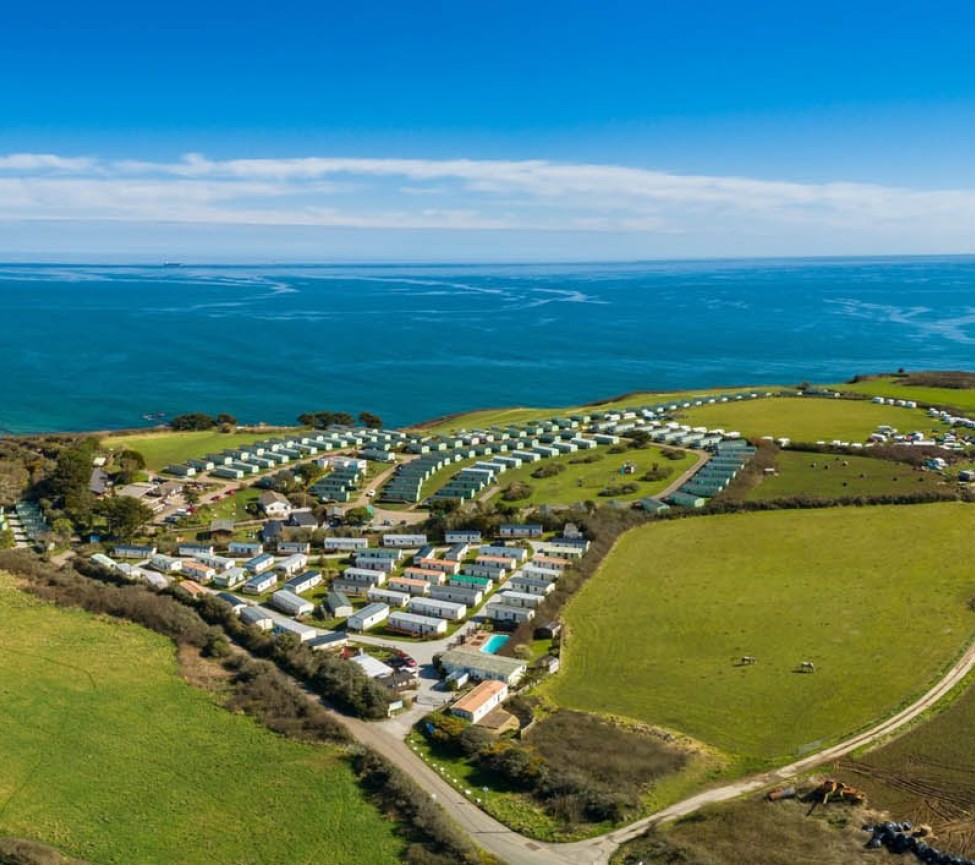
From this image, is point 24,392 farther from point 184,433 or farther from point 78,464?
point 78,464

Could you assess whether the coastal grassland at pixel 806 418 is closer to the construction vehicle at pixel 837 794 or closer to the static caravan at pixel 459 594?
the static caravan at pixel 459 594

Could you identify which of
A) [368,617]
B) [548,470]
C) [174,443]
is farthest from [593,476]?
[174,443]

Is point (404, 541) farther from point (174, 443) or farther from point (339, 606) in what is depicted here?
point (174, 443)

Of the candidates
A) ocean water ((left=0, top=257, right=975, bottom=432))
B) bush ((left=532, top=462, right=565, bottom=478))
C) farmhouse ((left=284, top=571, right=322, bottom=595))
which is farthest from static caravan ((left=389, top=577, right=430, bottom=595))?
ocean water ((left=0, top=257, right=975, bottom=432))

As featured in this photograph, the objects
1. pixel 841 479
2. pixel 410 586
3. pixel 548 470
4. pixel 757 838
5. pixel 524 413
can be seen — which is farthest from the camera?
pixel 524 413

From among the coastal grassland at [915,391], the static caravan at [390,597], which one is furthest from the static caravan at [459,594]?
the coastal grassland at [915,391]

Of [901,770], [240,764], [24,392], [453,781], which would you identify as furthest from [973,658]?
[24,392]
